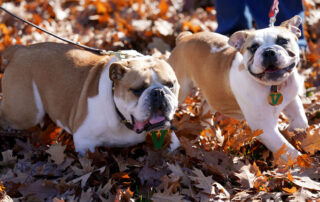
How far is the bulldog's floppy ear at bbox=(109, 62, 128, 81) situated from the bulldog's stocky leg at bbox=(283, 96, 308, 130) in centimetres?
161

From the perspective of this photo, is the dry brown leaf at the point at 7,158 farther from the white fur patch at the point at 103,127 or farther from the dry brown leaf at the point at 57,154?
A: the white fur patch at the point at 103,127

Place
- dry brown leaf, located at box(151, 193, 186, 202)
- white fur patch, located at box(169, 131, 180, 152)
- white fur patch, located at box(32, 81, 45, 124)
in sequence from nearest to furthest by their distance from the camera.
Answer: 1. dry brown leaf, located at box(151, 193, 186, 202)
2. white fur patch, located at box(169, 131, 180, 152)
3. white fur patch, located at box(32, 81, 45, 124)

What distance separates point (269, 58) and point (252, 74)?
0.78 feet

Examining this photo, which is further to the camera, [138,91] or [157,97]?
[138,91]

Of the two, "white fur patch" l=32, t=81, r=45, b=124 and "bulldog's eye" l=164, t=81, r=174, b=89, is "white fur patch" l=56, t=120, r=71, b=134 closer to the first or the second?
"white fur patch" l=32, t=81, r=45, b=124

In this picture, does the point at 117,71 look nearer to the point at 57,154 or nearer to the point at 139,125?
the point at 139,125

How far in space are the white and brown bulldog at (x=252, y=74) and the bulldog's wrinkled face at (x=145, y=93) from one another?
29.2 inches

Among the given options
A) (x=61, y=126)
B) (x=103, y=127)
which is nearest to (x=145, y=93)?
(x=103, y=127)

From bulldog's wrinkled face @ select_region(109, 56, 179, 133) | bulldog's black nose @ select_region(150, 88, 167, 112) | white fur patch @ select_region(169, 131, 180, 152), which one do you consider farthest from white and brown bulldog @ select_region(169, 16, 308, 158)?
bulldog's black nose @ select_region(150, 88, 167, 112)

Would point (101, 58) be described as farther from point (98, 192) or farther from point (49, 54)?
point (98, 192)

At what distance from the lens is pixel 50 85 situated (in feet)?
13.8

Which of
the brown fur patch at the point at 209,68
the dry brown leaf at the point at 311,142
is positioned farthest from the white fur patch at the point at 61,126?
the dry brown leaf at the point at 311,142

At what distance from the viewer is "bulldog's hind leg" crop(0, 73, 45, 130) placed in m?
4.27

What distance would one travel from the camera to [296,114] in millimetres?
3900
